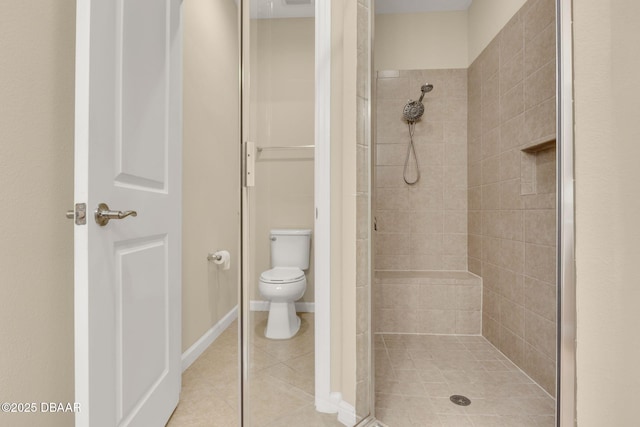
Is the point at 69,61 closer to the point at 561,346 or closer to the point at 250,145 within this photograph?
the point at 250,145

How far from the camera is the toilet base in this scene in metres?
1.08

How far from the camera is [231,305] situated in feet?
7.49

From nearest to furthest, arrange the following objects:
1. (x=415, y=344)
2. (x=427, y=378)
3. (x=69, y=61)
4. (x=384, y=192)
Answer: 1. (x=69, y=61)
2. (x=427, y=378)
3. (x=415, y=344)
4. (x=384, y=192)

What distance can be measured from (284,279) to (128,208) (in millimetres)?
618

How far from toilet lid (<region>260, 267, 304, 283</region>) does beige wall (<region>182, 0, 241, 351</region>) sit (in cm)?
65

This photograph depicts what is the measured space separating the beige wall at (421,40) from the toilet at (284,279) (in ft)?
7.36

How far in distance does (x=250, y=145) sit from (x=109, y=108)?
1.47 ft

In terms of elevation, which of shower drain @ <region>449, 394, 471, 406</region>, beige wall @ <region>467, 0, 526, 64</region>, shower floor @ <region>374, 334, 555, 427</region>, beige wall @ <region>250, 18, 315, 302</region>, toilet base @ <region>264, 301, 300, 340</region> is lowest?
shower floor @ <region>374, 334, 555, 427</region>

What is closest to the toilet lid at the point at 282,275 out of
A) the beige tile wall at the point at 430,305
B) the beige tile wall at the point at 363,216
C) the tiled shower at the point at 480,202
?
the beige tile wall at the point at 363,216

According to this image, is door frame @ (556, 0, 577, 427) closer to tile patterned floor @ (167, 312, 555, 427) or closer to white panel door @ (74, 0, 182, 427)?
tile patterned floor @ (167, 312, 555, 427)

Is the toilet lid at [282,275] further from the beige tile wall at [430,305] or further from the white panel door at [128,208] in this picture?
the beige tile wall at [430,305]

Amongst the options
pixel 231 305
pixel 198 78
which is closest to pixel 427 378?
pixel 231 305

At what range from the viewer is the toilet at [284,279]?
1094 millimetres

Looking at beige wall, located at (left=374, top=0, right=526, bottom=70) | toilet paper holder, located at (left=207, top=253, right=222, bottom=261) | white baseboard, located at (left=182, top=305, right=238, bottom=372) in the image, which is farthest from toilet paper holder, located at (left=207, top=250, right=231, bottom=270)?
beige wall, located at (left=374, top=0, right=526, bottom=70)
